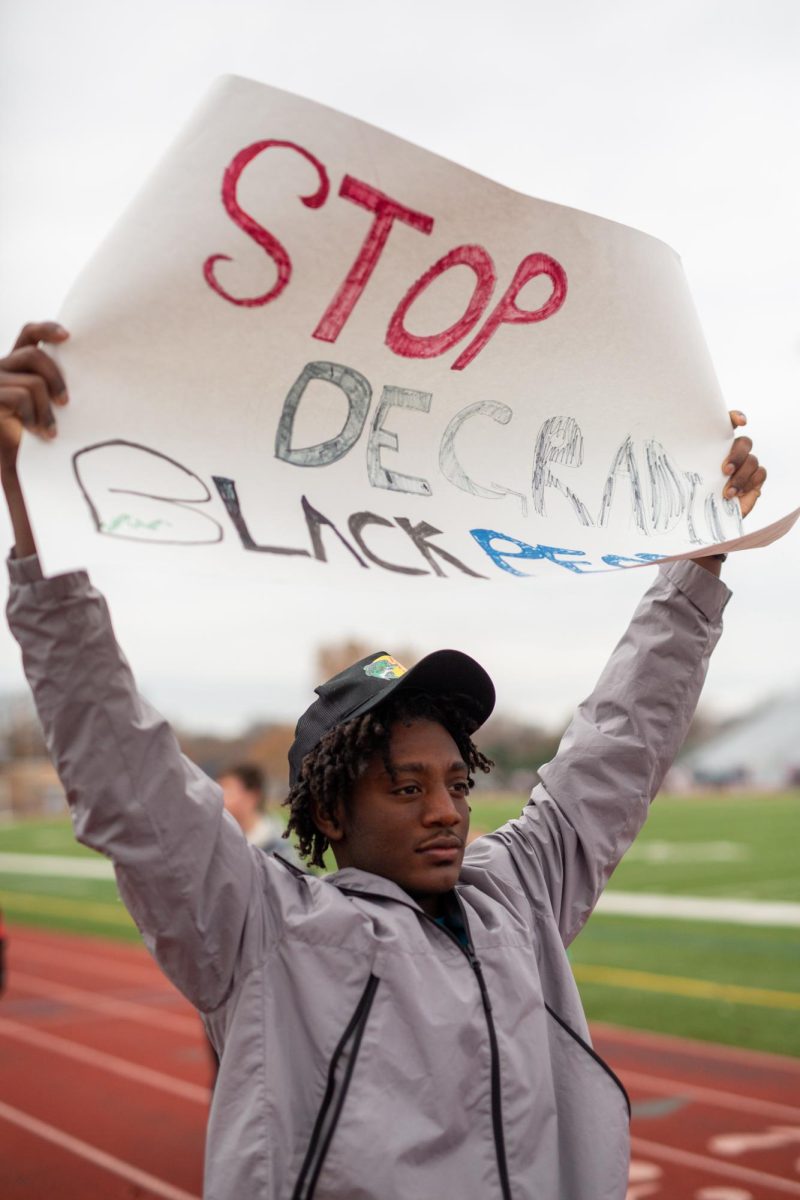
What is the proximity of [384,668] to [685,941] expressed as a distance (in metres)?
10.6

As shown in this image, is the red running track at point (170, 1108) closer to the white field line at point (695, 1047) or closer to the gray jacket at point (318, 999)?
the white field line at point (695, 1047)

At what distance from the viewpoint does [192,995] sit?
1688 millimetres

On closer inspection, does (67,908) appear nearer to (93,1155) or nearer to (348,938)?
(93,1155)

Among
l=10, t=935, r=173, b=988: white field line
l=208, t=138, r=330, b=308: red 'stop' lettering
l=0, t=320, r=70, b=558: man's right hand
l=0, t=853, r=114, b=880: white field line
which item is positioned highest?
l=208, t=138, r=330, b=308: red 'stop' lettering

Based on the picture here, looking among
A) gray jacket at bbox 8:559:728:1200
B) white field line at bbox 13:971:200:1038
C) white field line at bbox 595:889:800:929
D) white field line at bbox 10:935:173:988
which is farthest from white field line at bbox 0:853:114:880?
gray jacket at bbox 8:559:728:1200

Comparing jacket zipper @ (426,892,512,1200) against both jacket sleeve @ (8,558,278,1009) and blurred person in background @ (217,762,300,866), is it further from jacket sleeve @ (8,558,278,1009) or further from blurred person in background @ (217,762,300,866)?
blurred person in background @ (217,762,300,866)

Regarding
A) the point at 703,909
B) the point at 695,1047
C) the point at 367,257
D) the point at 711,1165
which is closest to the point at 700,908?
the point at 703,909

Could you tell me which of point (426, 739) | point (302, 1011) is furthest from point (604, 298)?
point (302, 1011)

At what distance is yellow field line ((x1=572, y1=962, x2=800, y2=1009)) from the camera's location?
28.6 ft

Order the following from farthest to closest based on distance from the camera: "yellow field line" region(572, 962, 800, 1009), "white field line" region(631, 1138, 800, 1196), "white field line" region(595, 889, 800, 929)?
"white field line" region(595, 889, 800, 929) < "yellow field line" region(572, 962, 800, 1009) < "white field line" region(631, 1138, 800, 1196)

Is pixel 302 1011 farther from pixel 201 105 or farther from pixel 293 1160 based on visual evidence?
pixel 201 105

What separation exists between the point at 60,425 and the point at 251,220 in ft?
1.22

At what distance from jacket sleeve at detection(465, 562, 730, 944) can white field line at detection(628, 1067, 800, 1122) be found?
438 centimetres

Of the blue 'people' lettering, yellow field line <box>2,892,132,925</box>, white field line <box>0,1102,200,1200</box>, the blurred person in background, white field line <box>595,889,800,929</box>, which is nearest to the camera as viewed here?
the blue 'people' lettering
